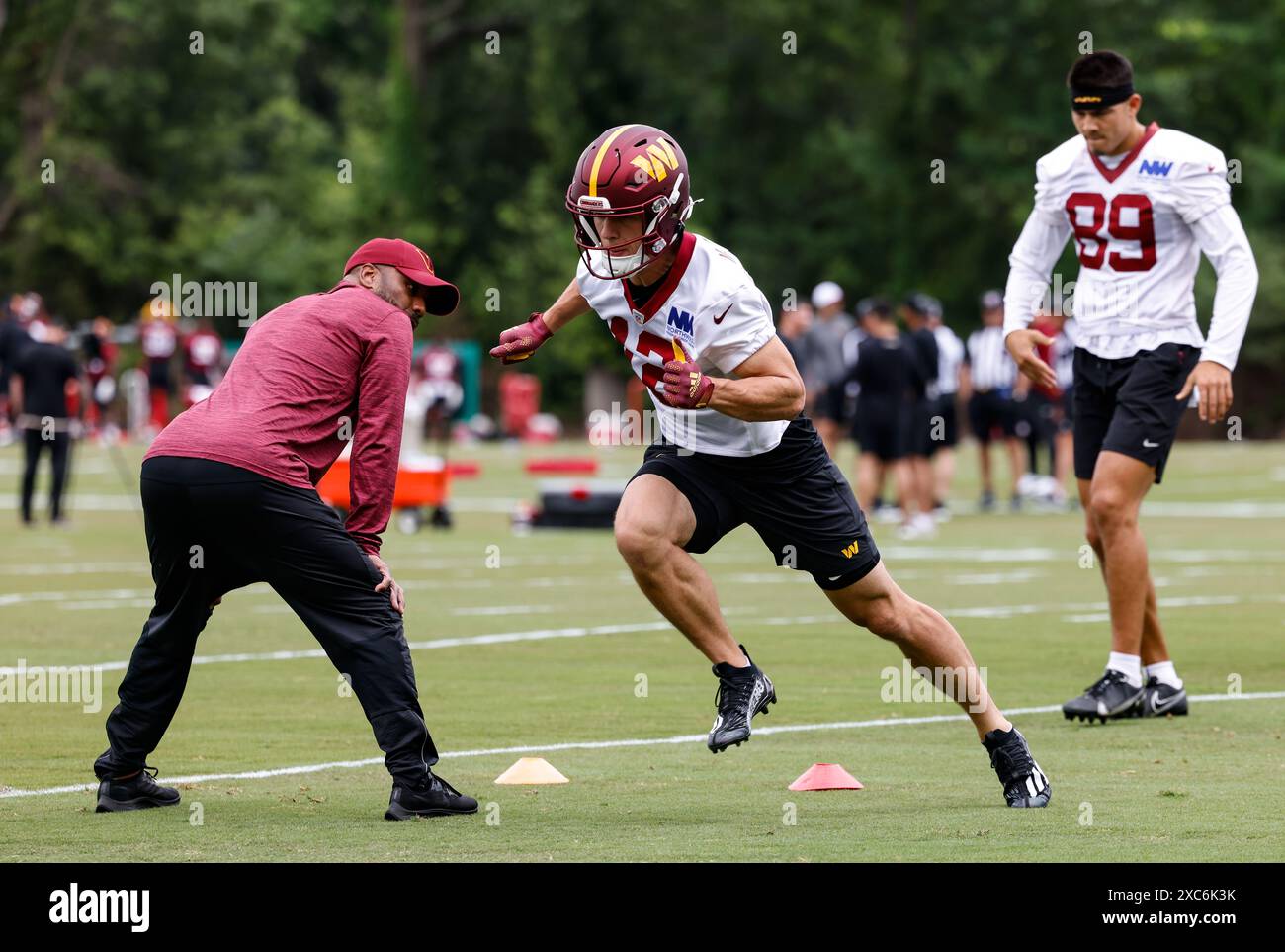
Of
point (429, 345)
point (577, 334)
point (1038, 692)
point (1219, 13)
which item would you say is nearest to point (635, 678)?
point (1038, 692)

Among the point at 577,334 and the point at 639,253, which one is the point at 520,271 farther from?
the point at 639,253

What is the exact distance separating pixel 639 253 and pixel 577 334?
50.3 meters

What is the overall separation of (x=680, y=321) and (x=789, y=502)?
72 cm

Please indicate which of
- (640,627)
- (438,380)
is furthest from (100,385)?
(640,627)

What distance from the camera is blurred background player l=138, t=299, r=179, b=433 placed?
45531 millimetres

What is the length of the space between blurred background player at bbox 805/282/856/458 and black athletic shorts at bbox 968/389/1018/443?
175cm

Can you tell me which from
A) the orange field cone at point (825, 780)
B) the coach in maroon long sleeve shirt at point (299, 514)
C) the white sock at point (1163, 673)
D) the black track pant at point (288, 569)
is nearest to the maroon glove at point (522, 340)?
the coach in maroon long sleeve shirt at point (299, 514)

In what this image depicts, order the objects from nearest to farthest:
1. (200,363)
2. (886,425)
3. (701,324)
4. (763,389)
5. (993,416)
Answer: (763,389)
(701,324)
(886,425)
(993,416)
(200,363)

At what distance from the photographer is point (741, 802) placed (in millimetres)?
7590

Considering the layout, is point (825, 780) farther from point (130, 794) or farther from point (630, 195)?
point (130, 794)

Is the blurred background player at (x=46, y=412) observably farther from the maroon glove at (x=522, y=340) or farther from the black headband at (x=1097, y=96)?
the maroon glove at (x=522, y=340)

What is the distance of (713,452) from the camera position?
767 centimetres

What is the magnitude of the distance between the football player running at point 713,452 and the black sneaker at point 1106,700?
2213mm

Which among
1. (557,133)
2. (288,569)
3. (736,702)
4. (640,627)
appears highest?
(557,133)
